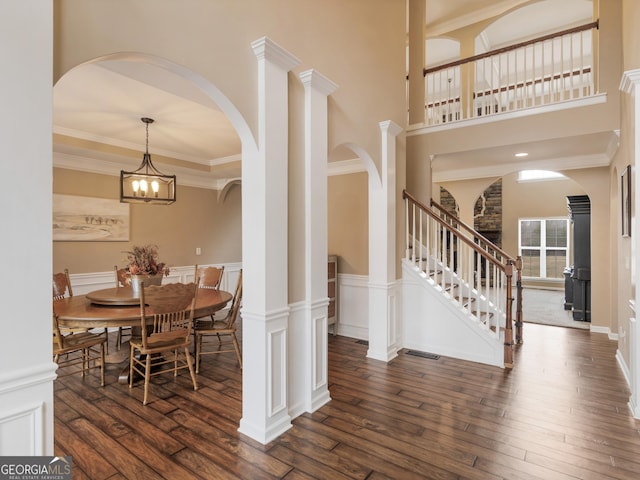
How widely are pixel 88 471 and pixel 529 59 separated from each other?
333 inches

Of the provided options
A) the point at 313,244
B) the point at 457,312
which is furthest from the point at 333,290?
the point at 313,244

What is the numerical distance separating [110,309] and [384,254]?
291 centimetres

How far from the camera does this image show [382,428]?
2.59 meters

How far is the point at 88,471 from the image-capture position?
6.94 ft

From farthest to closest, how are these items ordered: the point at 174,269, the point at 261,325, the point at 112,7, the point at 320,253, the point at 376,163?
the point at 174,269 → the point at 376,163 → the point at 320,253 → the point at 261,325 → the point at 112,7

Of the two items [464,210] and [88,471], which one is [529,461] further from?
[464,210]

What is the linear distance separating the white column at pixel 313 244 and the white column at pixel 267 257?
262mm

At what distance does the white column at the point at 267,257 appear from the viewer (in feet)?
8.02

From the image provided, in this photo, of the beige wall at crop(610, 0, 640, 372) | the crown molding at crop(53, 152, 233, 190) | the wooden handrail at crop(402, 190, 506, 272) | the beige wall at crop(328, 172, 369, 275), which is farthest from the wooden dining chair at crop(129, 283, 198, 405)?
the beige wall at crop(610, 0, 640, 372)

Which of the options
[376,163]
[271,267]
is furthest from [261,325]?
[376,163]

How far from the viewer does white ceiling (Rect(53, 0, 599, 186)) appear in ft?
9.84

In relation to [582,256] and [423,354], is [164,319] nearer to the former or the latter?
[423,354]

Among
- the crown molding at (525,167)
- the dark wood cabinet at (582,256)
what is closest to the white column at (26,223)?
the crown molding at (525,167)

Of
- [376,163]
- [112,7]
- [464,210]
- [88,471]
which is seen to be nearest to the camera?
[112,7]
